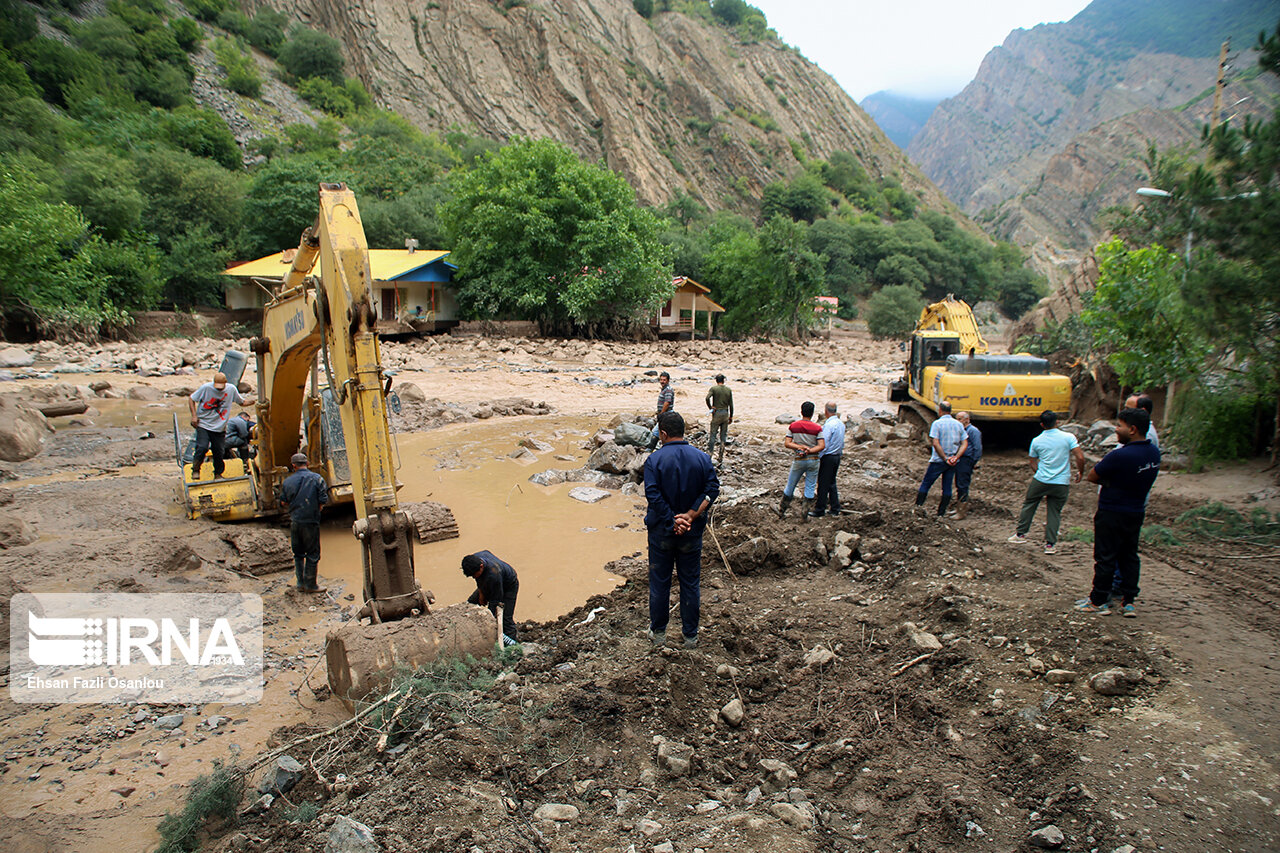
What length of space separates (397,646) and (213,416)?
6.70m

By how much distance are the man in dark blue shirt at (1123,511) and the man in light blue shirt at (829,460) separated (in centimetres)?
340

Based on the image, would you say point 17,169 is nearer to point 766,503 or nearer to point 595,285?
point 595,285

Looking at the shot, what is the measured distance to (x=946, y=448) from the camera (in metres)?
8.79

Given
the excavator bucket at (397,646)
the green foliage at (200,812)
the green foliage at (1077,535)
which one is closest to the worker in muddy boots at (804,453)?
Result: the green foliage at (1077,535)

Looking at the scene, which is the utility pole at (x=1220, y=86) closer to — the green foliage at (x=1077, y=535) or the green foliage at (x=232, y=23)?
the green foliage at (x=1077, y=535)

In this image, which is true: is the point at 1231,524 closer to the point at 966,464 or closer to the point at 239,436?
the point at 966,464

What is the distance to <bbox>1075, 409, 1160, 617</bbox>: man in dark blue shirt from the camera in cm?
530

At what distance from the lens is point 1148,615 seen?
544 centimetres

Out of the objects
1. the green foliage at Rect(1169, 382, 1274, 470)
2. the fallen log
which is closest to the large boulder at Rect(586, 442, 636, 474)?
the green foliage at Rect(1169, 382, 1274, 470)

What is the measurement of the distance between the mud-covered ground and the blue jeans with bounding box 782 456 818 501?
1.73m

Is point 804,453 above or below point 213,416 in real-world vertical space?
A: below

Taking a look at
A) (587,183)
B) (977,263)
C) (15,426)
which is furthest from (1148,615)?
(977,263)

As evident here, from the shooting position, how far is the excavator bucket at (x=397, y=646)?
14.2 feet

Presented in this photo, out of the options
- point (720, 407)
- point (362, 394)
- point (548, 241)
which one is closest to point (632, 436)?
point (720, 407)
